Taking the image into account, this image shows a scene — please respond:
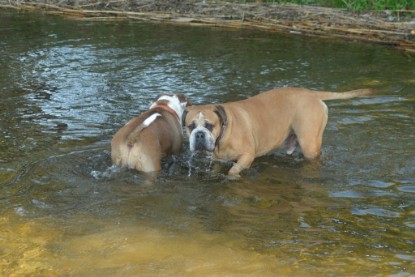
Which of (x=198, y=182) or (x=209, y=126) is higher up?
(x=209, y=126)

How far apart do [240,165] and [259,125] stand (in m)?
0.60

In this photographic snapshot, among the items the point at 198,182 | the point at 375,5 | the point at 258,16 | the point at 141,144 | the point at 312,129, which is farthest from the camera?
the point at 258,16

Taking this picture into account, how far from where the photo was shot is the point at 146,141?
668cm

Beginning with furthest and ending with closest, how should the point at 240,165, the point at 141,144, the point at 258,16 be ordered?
1. the point at 258,16
2. the point at 240,165
3. the point at 141,144

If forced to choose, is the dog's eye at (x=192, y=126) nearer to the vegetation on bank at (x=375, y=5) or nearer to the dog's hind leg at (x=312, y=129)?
the dog's hind leg at (x=312, y=129)

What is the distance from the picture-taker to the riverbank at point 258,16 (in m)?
13.4

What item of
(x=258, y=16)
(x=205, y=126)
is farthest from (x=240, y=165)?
(x=258, y=16)

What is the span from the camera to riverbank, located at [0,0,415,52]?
527 inches

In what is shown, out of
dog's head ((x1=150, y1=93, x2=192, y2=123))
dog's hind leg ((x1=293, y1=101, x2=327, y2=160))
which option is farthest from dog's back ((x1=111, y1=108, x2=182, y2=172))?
dog's hind leg ((x1=293, y1=101, x2=327, y2=160))

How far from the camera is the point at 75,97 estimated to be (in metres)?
9.88

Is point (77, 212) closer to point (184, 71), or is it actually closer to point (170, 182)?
point (170, 182)

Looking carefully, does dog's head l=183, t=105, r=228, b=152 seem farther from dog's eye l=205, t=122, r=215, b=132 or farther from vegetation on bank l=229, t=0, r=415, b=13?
vegetation on bank l=229, t=0, r=415, b=13

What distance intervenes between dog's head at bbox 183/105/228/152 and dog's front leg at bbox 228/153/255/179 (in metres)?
0.31

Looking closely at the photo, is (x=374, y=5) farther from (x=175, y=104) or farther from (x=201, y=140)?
(x=201, y=140)
